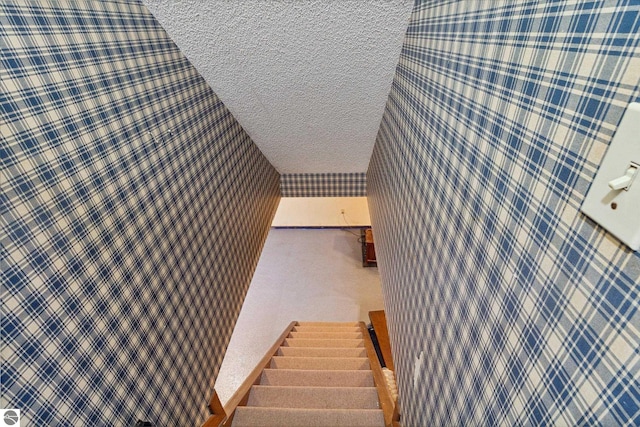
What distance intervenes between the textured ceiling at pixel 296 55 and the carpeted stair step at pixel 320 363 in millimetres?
1694

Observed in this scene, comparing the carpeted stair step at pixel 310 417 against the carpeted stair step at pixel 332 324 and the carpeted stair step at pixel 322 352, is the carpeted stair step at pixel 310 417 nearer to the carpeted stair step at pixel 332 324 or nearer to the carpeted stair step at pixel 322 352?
the carpeted stair step at pixel 322 352

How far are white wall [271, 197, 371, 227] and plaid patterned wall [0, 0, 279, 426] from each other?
4.03 m

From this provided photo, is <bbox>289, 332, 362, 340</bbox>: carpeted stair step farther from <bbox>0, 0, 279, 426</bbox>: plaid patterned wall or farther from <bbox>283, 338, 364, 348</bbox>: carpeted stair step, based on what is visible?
<bbox>0, 0, 279, 426</bbox>: plaid patterned wall

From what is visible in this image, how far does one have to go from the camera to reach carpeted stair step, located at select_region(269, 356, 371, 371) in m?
2.43

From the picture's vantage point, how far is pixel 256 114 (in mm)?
2053

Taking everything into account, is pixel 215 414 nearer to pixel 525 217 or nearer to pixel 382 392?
pixel 382 392

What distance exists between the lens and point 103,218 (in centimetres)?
107

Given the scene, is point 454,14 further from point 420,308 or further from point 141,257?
point 141,257

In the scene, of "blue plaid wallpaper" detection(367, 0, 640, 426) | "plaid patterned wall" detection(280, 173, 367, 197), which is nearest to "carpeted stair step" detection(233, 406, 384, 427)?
"blue plaid wallpaper" detection(367, 0, 640, 426)

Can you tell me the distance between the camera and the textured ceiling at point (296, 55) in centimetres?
115

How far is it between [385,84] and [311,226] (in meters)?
4.38

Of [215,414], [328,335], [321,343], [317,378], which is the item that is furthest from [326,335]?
[215,414]

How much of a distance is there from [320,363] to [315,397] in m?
0.49

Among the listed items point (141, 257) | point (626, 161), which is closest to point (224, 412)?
point (141, 257)
